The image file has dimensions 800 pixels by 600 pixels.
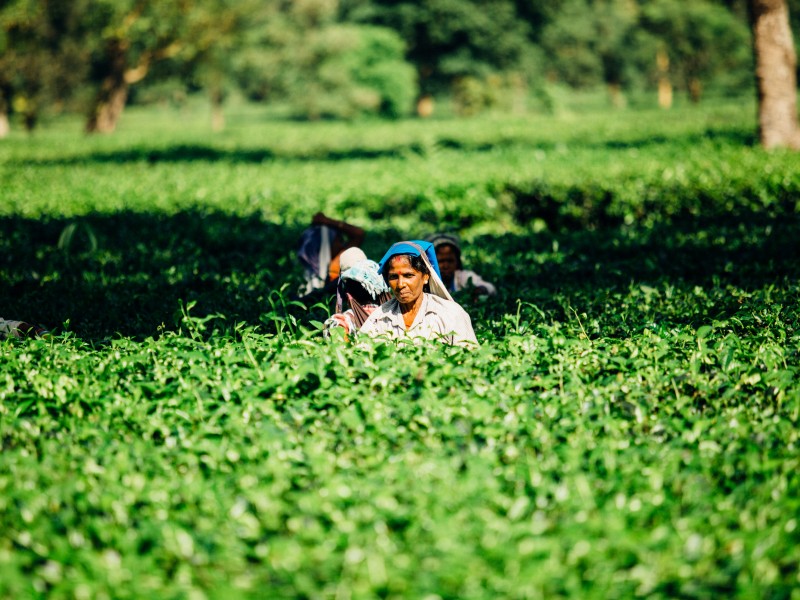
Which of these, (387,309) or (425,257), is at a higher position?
(425,257)

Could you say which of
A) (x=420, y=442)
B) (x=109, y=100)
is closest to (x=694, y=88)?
(x=109, y=100)

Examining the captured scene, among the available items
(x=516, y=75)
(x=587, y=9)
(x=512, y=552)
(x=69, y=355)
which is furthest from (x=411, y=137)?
(x=587, y=9)

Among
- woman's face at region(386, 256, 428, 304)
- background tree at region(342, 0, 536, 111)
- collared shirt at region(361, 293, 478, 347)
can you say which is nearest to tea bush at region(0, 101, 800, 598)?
collared shirt at region(361, 293, 478, 347)

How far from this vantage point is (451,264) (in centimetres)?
721

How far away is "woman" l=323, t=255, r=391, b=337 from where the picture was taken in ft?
18.2

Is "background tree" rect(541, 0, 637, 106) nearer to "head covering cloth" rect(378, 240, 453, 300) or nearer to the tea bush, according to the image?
the tea bush

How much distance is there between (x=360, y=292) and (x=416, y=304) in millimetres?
538

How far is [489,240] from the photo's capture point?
944 cm

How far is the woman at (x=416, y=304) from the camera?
5160mm

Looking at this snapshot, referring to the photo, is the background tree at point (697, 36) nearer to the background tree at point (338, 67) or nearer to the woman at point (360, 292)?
the background tree at point (338, 67)

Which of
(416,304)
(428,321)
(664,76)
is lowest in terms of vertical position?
(428,321)

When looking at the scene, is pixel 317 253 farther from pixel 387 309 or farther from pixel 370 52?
pixel 370 52

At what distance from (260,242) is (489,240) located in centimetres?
276

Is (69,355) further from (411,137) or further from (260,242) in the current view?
(411,137)
